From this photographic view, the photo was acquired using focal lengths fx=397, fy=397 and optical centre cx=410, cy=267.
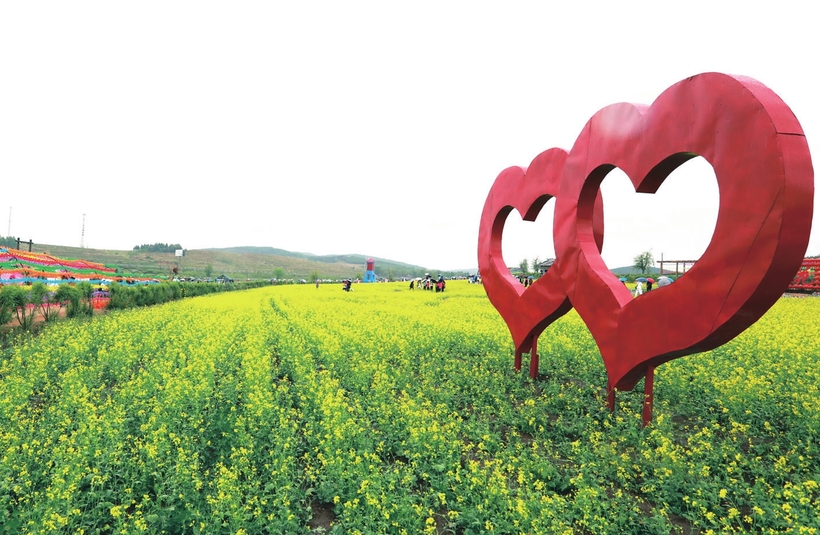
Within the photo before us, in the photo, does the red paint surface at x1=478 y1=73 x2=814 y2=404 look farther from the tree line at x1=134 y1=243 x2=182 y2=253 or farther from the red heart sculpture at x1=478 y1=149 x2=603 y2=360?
the tree line at x1=134 y1=243 x2=182 y2=253

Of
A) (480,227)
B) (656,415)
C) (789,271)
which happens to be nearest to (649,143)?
(789,271)

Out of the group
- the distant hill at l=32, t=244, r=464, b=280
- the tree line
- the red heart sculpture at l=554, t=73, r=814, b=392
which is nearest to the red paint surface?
the red heart sculpture at l=554, t=73, r=814, b=392

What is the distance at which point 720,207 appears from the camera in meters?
4.90

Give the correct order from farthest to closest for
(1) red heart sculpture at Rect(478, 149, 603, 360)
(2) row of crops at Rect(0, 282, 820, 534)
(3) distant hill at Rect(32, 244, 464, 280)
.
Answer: (3) distant hill at Rect(32, 244, 464, 280) → (1) red heart sculpture at Rect(478, 149, 603, 360) → (2) row of crops at Rect(0, 282, 820, 534)

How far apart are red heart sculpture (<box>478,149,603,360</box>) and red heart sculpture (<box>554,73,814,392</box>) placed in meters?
1.04

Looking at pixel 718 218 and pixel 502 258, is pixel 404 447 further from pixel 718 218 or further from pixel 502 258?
pixel 502 258

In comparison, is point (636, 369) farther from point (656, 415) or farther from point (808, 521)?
point (808, 521)

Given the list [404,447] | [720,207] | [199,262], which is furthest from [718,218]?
[199,262]

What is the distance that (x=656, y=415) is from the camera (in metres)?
6.20

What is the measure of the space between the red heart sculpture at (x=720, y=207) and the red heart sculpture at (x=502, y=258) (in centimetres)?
104

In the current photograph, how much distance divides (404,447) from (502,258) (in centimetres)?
612

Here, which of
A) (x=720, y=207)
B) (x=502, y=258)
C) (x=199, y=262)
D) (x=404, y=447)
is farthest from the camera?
(x=199, y=262)

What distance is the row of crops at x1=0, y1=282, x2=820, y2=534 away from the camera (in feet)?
12.7

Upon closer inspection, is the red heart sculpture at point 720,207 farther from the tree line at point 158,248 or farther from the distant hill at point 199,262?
the tree line at point 158,248
